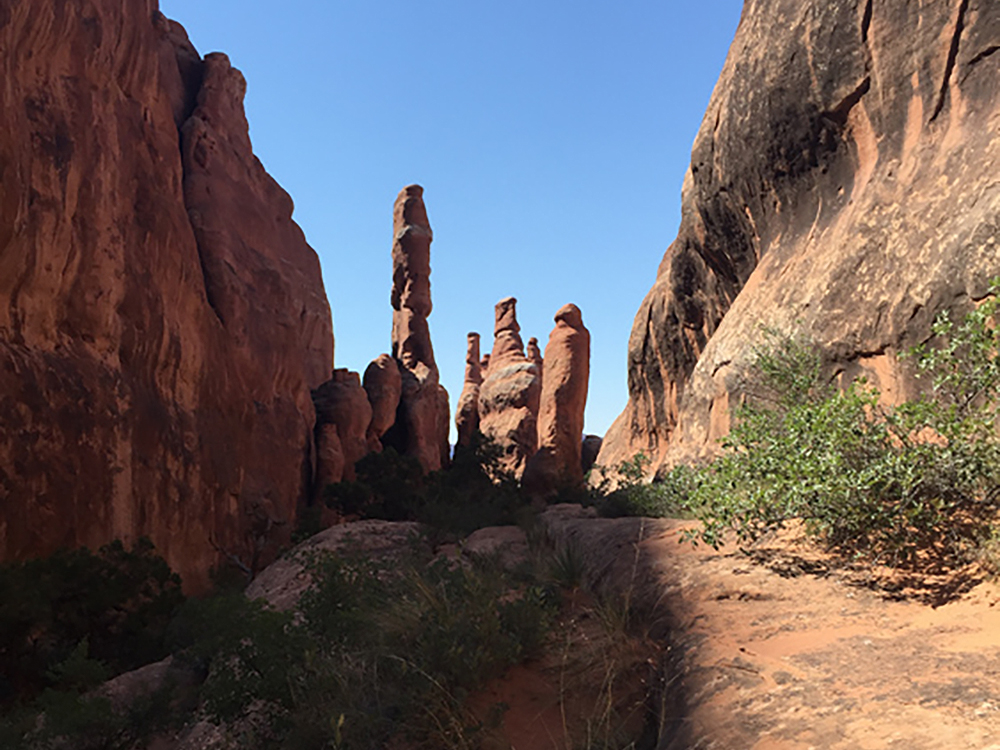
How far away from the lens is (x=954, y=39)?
7.88 meters

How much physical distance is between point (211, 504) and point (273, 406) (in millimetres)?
6099

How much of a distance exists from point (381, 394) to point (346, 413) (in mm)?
3400

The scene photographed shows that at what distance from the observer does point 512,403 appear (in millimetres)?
39531

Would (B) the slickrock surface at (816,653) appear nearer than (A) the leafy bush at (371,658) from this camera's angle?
Yes

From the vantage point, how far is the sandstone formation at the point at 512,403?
124ft

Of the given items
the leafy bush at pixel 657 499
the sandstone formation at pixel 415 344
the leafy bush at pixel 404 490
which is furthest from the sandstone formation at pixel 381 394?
the leafy bush at pixel 657 499

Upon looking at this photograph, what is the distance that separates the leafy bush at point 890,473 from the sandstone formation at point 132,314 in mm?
14309

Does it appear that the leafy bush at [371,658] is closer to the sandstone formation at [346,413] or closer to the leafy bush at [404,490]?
the leafy bush at [404,490]

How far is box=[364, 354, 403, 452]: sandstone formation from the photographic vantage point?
110 ft

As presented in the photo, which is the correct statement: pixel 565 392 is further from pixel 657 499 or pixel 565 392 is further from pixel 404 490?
pixel 657 499

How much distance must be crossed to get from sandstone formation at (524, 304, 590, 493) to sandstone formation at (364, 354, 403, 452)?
8.07m

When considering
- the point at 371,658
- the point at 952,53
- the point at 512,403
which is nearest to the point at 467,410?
the point at 512,403

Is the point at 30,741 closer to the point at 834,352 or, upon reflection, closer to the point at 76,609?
the point at 76,609

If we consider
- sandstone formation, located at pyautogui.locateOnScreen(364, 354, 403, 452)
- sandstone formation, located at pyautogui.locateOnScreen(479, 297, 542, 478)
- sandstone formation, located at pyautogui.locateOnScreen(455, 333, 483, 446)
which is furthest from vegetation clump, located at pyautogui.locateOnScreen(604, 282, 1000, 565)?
sandstone formation, located at pyautogui.locateOnScreen(455, 333, 483, 446)
